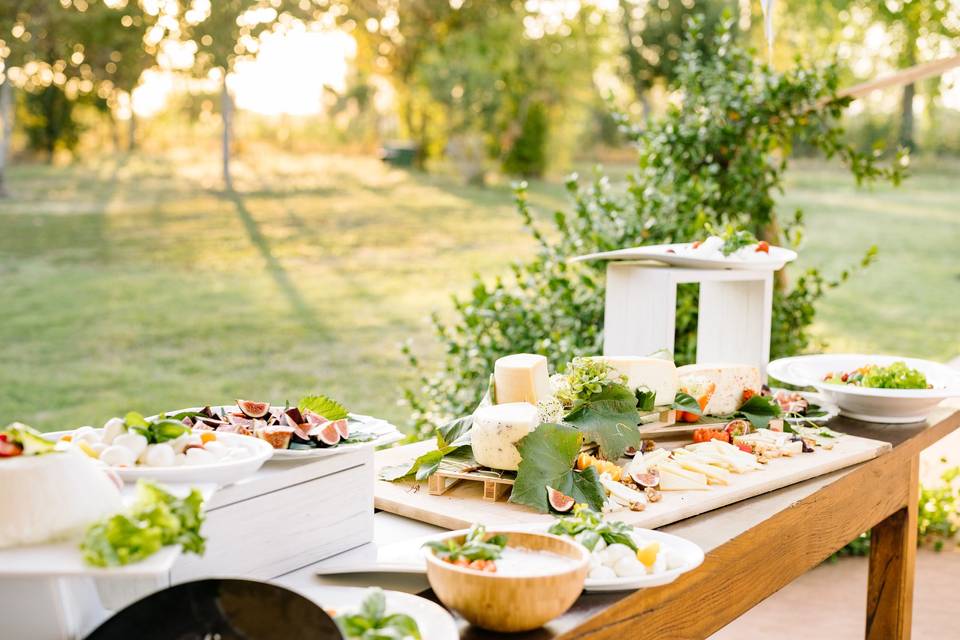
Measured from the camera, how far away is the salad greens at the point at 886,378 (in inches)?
92.6

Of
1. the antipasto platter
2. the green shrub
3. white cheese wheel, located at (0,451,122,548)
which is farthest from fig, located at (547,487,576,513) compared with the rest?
the green shrub

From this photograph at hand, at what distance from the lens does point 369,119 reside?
22453 millimetres

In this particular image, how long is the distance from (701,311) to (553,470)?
107 cm

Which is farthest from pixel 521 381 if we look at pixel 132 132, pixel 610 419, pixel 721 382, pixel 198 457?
pixel 132 132

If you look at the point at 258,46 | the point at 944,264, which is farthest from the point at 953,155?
the point at 258,46

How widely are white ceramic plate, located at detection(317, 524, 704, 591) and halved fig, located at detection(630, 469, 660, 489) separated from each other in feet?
0.93

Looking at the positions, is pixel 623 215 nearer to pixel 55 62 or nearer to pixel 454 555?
pixel 454 555

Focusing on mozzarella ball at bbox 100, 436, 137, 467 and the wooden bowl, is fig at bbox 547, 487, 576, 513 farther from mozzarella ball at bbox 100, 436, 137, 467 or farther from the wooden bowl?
mozzarella ball at bbox 100, 436, 137, 467

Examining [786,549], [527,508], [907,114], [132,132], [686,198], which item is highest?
[907,114]

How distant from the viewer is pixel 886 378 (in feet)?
7.77

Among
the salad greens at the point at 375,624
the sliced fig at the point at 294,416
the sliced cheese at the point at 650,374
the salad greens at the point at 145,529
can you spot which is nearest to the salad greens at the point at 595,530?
the salad greens at the point at 375,624

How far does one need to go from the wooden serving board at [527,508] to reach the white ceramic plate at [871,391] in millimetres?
343

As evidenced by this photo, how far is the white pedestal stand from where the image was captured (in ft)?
7.89

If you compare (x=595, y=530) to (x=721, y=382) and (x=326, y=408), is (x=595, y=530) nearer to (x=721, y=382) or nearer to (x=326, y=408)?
(x=326, y=408)
